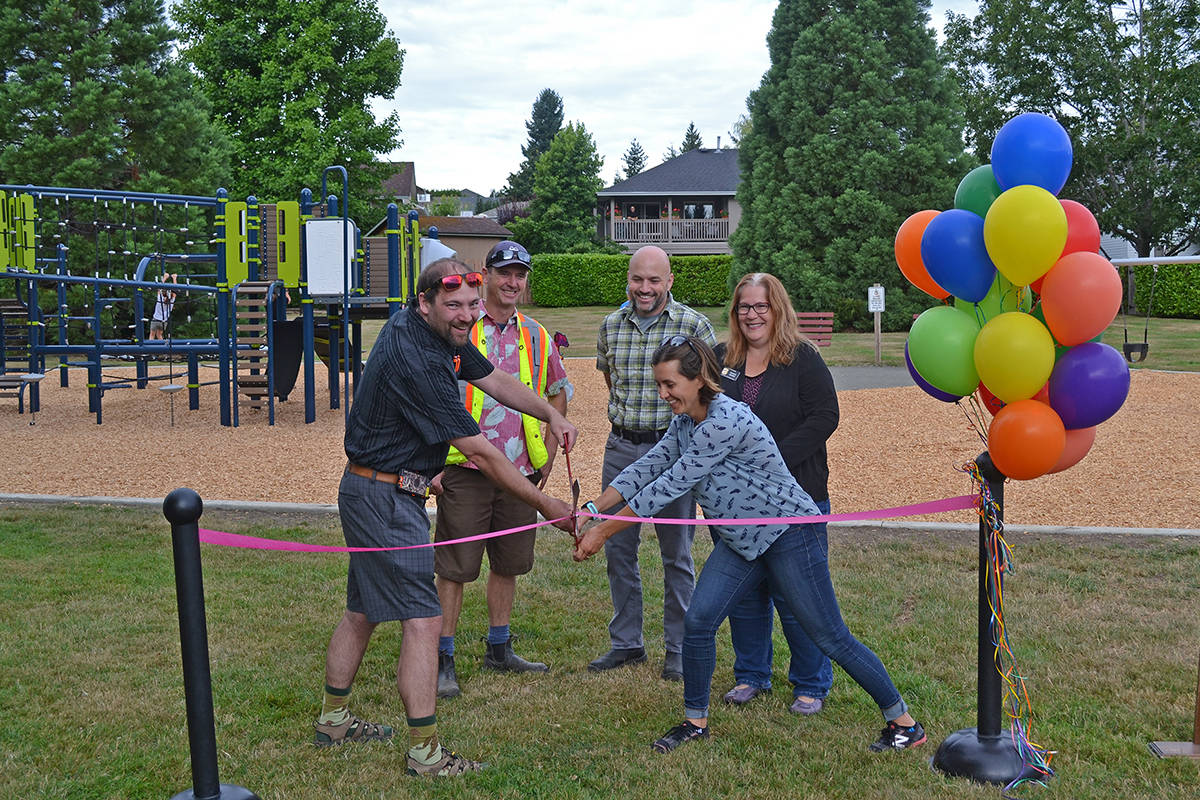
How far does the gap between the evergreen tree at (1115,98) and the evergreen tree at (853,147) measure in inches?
295

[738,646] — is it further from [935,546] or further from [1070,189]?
[1070,189]

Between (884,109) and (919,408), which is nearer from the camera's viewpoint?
(919,408)

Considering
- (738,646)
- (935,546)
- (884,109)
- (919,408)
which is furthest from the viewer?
(884,109)

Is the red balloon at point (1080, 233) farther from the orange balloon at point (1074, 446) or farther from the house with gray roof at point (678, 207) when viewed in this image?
the house with gray roof at point (678, 207)

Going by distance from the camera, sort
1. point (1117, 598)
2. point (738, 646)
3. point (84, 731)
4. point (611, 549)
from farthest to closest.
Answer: point (1117, 598) → point (611, 549) → point (738, 646) → point (84, 731)

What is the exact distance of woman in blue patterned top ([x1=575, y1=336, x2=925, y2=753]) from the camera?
399 centimetres

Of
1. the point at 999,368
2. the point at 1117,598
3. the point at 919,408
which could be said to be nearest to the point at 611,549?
the point at 999,368

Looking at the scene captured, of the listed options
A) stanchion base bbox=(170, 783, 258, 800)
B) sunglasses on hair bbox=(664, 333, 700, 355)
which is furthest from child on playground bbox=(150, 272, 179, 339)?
stanchion base bbox=(170, 783, 258, 800)

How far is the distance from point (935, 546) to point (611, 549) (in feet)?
9.22

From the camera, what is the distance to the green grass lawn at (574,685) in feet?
12.6

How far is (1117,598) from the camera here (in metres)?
5.77

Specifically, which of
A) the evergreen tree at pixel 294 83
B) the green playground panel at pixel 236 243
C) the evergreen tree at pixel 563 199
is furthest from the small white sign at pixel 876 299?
the evergreen tree at pixel 563 199

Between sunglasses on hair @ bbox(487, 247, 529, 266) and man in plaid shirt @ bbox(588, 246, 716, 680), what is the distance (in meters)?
0.50

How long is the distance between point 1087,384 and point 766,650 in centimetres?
179
